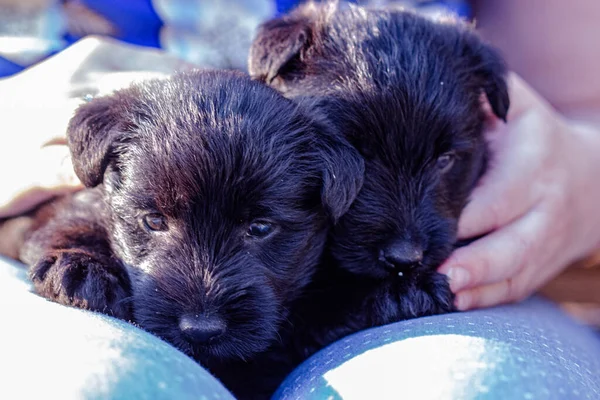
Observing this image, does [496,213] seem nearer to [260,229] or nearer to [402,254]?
[402,254]

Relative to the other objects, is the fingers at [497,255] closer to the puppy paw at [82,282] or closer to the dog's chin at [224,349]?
the dog's chin at [224,349]

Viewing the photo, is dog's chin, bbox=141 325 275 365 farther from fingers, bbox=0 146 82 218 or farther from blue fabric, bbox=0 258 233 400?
fingers, bbox=0 146 82 218

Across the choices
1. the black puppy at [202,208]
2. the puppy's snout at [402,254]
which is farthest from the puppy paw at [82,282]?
the puppy's snout at [402,254]

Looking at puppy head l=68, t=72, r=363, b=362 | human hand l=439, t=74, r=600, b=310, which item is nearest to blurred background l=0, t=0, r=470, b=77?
human hand l=439, t=74, r=600, b=310

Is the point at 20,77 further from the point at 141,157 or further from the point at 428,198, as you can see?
the point at 428,198

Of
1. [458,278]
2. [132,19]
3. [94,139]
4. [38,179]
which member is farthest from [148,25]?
[458,278]

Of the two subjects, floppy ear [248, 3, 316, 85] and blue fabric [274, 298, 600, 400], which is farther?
floppy ear [248, 3, 316, 85]

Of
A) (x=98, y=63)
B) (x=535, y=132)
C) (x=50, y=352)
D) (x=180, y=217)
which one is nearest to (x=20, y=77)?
(x=98, y=63)
